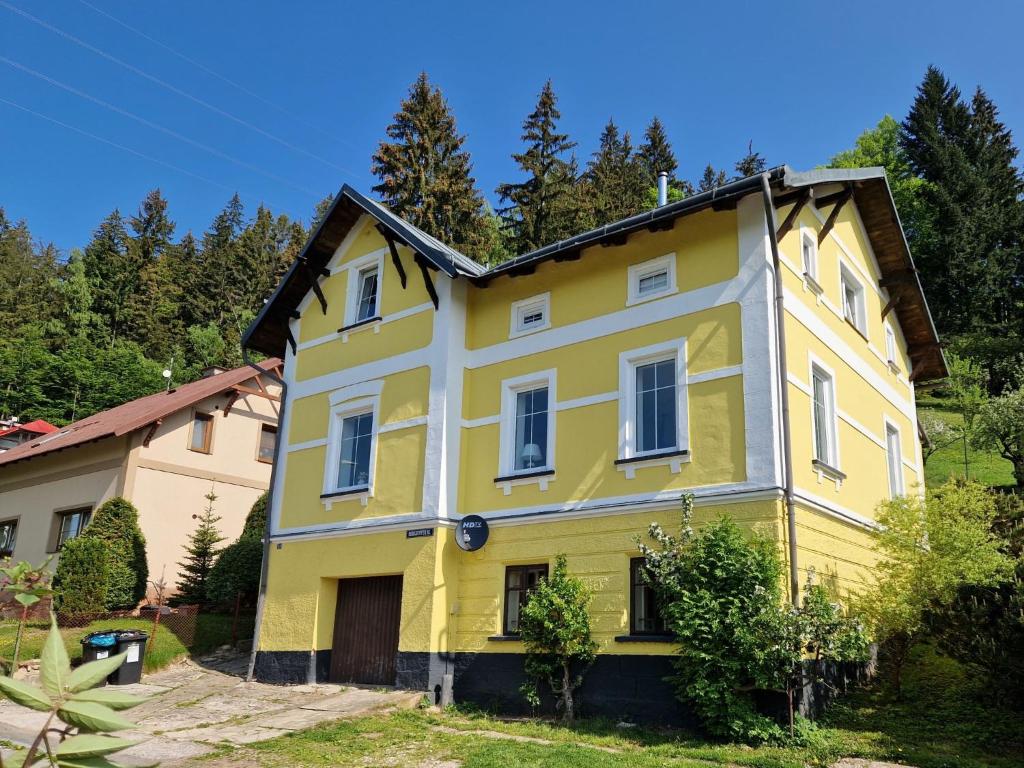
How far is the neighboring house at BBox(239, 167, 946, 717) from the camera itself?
1338cm

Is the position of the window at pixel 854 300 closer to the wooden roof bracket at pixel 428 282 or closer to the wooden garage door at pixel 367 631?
the wooden roof bracket at pixel 428 282

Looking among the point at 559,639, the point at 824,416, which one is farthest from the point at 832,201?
the point at 559,639

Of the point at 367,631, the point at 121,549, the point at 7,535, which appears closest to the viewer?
the point at 367,631

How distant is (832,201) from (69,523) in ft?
74.9

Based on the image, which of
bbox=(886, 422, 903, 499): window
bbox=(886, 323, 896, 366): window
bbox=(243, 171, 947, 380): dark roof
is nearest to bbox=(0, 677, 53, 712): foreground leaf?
bbox=(243, 171, 947, 380): dark roof

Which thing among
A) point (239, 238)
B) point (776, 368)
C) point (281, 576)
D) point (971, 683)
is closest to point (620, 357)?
point (776, 368)

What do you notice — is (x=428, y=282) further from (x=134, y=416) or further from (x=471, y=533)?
(x=134, y=416)

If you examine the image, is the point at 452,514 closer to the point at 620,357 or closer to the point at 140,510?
the point at 620,357

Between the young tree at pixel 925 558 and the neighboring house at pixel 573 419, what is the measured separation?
2.72 ft

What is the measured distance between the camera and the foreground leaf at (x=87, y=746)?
149cm

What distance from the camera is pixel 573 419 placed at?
15.0m

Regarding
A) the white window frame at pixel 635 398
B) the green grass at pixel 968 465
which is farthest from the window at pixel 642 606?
the green grass at pixel 968 465

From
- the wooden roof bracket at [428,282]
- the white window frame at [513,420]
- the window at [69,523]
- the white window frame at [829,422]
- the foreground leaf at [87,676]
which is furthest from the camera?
the window at [69,523]

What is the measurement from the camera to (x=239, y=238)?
5934 cm
